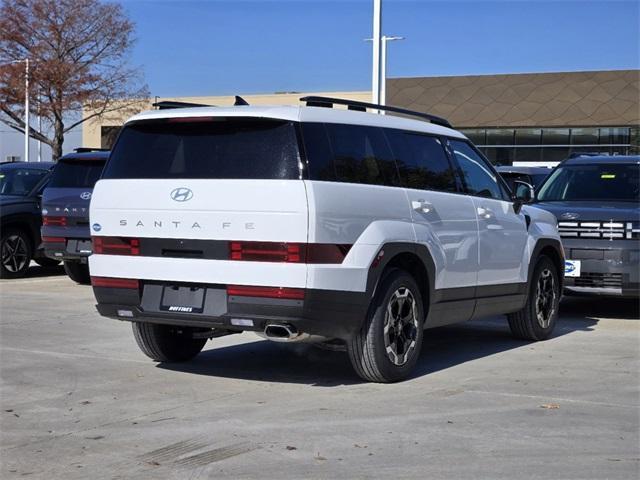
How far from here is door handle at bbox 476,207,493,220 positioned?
836cm

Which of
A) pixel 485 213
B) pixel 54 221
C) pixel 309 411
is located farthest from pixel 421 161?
pixel 54 221

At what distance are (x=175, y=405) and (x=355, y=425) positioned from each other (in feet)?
4.27

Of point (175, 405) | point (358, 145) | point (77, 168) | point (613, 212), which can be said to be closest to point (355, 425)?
point (175, 405)

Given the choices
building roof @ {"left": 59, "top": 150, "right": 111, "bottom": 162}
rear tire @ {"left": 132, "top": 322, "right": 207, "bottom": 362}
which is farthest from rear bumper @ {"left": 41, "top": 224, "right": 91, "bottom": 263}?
rear tire @ {"left": 132, "top": 322, "right": 207, "bottom": 362}

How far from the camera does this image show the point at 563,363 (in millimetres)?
8320

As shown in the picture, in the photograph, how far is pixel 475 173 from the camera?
8.62 meters

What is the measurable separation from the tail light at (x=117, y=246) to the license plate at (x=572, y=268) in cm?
547

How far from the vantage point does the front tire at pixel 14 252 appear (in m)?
14.8

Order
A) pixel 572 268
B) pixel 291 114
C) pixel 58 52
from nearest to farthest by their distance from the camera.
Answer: pixel 291 114 → pixel 572 268 → pixel 58 52

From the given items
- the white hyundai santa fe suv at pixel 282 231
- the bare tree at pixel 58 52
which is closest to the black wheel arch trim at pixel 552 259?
the white hyundai santa fe suv at pixel 282 231

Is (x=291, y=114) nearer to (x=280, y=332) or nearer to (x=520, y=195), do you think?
(x=280, y=332)

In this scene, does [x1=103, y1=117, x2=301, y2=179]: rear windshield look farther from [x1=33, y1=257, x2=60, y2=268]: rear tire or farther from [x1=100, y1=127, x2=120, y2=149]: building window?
[x1=100, y1=127, x2=120, y2=149]: building window

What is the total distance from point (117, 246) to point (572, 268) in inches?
222

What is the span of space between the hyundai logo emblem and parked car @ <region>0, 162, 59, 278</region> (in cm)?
867
